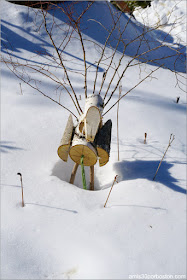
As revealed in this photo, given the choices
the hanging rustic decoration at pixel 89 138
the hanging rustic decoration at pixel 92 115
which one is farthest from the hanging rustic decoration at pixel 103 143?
the hanging rustic decoration at pixel 92 115

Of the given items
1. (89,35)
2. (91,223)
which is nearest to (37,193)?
(91,223)

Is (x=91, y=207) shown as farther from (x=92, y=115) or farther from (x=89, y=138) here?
(x=92, y=115)

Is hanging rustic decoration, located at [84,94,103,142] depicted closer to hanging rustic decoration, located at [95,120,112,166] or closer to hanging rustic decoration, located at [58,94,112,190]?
hanging rustic decoration, located at [58,94,112,190]

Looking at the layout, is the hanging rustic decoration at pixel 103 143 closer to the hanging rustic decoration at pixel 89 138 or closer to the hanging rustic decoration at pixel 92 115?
A: the hanging rustic decoration at pixel 89 138

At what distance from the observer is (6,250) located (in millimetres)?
1565

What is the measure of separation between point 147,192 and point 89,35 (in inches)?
192

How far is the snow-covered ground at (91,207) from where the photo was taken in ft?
5.03

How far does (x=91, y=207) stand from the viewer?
1904 mm

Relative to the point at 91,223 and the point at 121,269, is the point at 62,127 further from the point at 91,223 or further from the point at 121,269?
the point at 121,269

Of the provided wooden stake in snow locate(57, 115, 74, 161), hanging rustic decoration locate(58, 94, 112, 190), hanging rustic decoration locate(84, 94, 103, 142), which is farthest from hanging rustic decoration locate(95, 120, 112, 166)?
wooden stake in snow locate(57, 115, 74, 161)

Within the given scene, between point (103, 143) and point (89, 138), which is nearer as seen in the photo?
point (89, 138)

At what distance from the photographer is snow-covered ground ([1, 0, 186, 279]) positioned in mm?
1534

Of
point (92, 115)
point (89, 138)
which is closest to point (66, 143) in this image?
point (89, 138)

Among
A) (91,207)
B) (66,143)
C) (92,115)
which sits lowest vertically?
(91,207)
